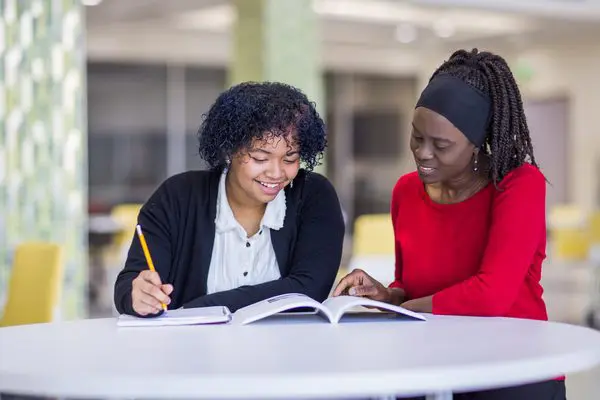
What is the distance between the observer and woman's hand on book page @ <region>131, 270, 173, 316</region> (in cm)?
199

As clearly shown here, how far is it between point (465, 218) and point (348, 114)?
13.5m

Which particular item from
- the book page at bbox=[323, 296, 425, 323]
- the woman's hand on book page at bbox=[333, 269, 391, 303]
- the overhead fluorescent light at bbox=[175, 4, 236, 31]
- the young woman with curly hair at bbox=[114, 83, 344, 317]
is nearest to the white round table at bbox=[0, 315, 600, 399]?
the book page at bbox=[323, 296, 425, 323]

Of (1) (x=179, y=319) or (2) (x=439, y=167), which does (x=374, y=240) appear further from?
(1) (x=179, y=319)

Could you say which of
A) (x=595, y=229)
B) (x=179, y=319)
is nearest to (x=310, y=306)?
(x=179, y=319)

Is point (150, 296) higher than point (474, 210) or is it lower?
lower

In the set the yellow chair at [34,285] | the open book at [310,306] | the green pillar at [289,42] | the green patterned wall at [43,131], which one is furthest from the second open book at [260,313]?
the green pillar at [289,42]

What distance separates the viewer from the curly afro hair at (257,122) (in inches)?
89.4

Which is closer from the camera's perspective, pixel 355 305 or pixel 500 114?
pixel 355 305

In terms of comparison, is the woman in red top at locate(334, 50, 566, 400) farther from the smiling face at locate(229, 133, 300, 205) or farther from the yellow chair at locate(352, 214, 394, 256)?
the yellow chair at locate(352, 214, 394, 256)

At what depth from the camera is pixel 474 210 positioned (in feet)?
7.07

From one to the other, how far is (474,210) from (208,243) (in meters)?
0.63

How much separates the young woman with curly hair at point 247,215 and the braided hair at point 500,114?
42cm

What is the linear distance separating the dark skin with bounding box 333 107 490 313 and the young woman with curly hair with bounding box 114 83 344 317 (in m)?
0.15

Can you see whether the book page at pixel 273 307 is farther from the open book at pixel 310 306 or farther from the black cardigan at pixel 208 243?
the black cardigan at pixel 208 243
